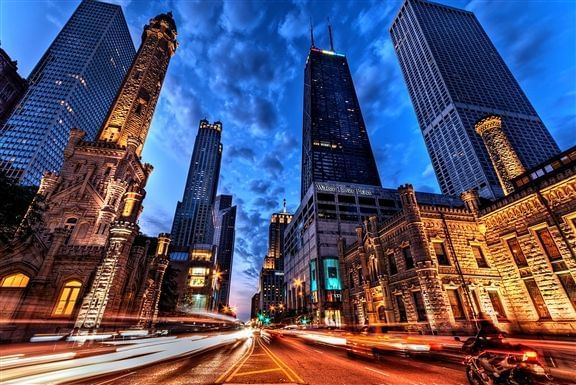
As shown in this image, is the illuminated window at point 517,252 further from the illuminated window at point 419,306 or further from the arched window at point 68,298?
the arched window at point 68,298

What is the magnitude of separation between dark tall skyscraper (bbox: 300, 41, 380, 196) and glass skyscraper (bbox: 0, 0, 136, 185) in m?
105

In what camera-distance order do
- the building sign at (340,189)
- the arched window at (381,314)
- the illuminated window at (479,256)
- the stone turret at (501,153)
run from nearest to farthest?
the illuminated window at (479,256)
the arched window at (381,314)
the stone turret at (501,153)
the building sign at (340,189)

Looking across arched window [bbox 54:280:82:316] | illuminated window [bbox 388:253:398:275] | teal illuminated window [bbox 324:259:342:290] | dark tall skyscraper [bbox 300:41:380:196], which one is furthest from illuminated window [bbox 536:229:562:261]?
dark tall skyscraper [bbox 300:41:380:196]

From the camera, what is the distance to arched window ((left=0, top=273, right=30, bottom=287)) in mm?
19391

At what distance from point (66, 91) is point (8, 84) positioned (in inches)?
1185

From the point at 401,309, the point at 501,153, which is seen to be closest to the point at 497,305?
the point at 401,309

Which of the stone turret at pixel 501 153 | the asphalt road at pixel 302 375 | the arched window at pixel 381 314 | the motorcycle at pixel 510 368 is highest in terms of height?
the stone turret at pixel 501 153

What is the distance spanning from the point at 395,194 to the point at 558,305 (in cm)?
6390

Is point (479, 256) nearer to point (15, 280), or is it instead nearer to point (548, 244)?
point (548, 244)

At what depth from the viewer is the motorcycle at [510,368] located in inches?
221

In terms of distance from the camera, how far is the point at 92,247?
2192cm

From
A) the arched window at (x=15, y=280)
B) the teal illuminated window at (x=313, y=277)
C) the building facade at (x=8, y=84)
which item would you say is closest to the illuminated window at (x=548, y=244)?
the arched window at (x=15, y=280)

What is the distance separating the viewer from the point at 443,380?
7477 mm

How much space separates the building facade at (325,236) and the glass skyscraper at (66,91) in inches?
3902
